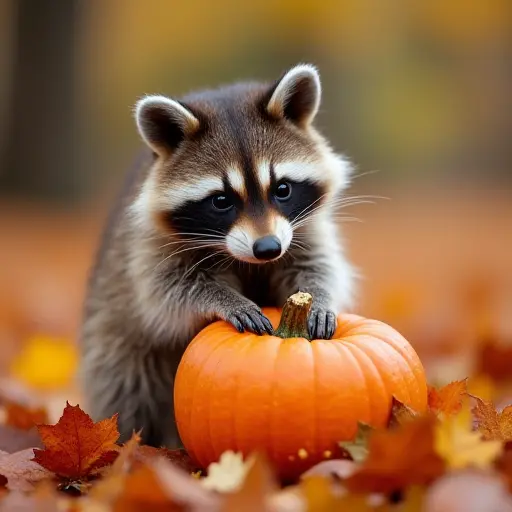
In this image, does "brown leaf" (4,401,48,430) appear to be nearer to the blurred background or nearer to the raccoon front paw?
the raccoon front paw

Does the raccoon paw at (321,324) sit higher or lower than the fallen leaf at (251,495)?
higher

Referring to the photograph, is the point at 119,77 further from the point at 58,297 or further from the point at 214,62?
the point at 58,297

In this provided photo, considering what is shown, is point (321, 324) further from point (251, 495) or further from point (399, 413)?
point (251, 495)

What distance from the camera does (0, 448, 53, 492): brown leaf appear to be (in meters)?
3.32

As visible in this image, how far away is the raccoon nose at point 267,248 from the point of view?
3719 mm

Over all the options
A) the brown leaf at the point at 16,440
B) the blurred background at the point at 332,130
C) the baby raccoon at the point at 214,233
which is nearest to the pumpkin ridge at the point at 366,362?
the baby raccoon at the point at 214,233

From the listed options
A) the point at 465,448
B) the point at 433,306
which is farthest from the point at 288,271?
the point at 433,306

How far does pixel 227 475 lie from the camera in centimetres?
287

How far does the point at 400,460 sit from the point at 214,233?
1.55 m

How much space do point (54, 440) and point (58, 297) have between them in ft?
18.2

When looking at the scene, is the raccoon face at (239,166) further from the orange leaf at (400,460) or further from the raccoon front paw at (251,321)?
the orange leaf at (400,460)

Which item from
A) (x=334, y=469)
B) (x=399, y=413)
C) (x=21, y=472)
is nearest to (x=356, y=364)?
(x=399, y=413)

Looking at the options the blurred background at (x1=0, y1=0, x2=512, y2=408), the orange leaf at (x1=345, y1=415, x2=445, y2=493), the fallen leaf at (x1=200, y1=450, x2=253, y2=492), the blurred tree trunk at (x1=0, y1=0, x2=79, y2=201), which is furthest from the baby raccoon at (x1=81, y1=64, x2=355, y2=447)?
the blurred tree trunk at (x1=0, y1=0, x2=79, y2=201)

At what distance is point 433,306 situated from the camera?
7879 millimetres
